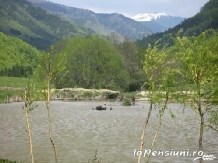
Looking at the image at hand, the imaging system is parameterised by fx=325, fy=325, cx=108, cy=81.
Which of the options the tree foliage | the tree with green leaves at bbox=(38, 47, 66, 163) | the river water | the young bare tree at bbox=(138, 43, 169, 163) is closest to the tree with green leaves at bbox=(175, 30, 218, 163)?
the river water

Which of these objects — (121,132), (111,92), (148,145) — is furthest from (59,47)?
(148,145)

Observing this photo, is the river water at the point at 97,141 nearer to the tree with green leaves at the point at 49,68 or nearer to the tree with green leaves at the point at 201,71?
the tree with green leaves at the point at 201,71

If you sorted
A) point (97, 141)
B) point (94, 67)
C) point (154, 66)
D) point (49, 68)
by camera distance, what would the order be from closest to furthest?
1. point (154, 66)
2. point (49, 68)
3. point (97, 141)
4. point (94, 67)

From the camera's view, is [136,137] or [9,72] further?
[9,72]

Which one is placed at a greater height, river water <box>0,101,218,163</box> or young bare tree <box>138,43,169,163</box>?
young bare tree <box>138,43,169,163</box>

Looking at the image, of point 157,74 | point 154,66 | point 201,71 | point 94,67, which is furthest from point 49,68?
point 94,67

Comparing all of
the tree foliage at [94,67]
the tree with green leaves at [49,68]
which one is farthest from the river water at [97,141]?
the tree foliage at [94,67]

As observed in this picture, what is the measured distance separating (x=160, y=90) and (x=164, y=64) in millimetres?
1489

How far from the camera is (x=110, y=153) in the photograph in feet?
92.5

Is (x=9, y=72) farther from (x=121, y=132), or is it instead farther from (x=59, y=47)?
(x=121, y=132)

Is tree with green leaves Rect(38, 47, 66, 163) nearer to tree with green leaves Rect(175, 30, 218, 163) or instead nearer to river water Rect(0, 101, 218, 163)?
tree with green leaves Rect(175, 30, 218, 163)

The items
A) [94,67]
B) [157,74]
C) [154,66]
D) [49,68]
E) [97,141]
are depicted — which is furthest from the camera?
[94,67]

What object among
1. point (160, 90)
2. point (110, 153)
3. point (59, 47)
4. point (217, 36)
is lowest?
point (110, 153)

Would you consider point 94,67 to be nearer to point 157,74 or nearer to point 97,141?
point 97,141
